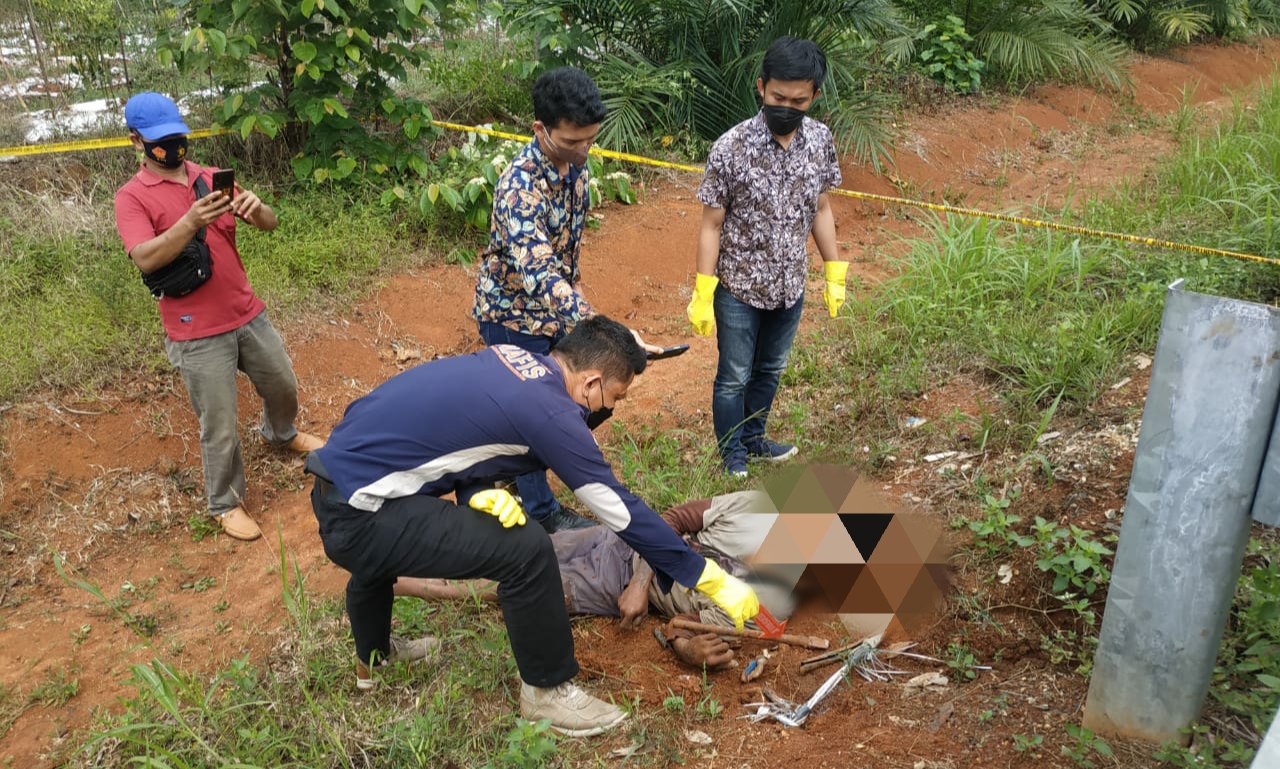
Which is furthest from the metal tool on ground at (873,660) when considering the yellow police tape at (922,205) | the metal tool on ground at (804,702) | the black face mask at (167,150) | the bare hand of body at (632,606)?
the black face mask at (167,150)

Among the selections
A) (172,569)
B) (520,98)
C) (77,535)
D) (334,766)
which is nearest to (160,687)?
(334,766)

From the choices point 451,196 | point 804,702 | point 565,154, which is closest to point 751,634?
point 804,702

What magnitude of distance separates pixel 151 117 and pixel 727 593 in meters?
2.70

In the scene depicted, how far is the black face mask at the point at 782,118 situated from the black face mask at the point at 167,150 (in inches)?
85.1

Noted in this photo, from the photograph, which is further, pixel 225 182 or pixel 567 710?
pixel 225 182

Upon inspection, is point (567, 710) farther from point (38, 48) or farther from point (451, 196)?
point (38, 48)

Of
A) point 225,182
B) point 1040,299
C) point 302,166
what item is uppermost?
point 225,182

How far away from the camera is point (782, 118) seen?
3246mm

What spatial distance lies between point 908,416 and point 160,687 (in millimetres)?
2904

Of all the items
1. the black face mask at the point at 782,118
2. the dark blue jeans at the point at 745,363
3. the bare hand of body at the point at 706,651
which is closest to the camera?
the bare hand of body at the point at 706,651

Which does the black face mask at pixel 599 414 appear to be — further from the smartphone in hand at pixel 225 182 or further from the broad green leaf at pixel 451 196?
the broad green leaf at pixel 451 196

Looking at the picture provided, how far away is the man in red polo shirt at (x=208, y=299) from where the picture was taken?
3.38 m

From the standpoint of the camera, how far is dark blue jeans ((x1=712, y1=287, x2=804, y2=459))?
3.55 m

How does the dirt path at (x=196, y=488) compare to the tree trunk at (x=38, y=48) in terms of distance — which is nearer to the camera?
the dirt path at (x=196, y=488)
